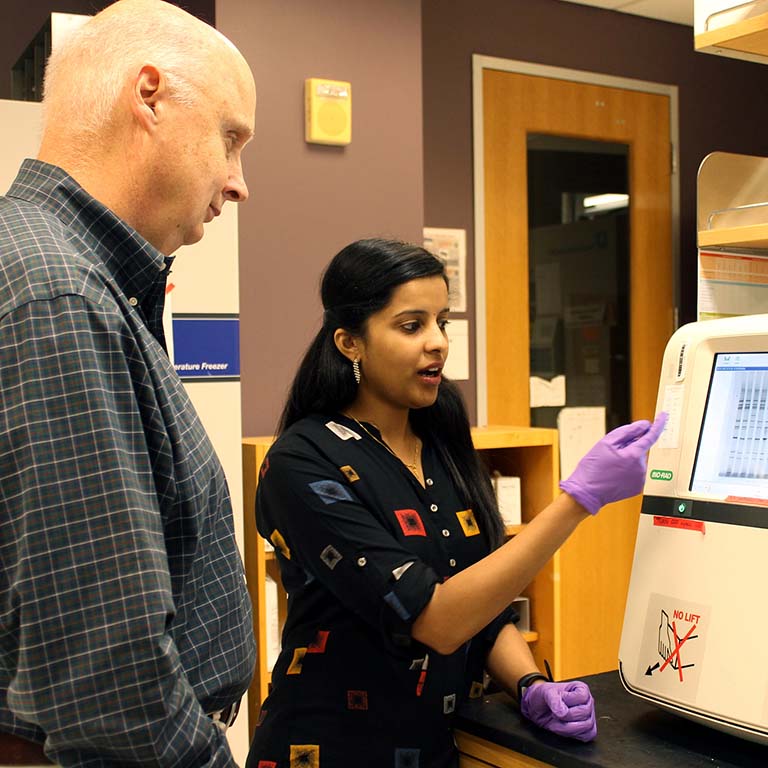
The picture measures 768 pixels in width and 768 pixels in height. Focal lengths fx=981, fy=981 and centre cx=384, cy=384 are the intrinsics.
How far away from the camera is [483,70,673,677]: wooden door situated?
3.67m

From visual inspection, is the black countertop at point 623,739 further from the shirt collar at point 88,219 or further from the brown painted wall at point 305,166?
the brown painted wall at point 305,166

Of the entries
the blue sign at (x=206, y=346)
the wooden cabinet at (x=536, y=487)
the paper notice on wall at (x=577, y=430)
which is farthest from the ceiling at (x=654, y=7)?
the blue sign at (x=206, y=346)

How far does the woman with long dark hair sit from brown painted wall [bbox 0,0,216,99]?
6.24ft

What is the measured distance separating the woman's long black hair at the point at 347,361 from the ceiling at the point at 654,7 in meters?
2.64

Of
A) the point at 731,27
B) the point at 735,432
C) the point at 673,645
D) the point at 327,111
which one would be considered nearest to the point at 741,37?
the point at 731,27

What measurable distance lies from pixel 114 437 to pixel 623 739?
0.76 metres

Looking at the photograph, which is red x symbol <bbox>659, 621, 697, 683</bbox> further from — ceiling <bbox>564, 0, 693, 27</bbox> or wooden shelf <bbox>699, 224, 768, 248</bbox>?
ceiling <bbox>564, 0, 693, 27</bbox>

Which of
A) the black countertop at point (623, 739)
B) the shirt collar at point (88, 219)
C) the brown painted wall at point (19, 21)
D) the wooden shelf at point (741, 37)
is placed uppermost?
the brown painted wall at point (19, 21)

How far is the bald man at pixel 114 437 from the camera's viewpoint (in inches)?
31.3

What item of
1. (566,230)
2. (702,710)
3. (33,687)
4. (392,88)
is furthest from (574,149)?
(33,687)

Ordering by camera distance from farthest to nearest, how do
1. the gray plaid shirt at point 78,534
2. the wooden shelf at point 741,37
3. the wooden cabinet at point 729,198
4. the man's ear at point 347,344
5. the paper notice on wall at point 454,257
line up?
the paper notice on wall at point 454,257 < the wooden cabinet at point 729,198 < the man's ear at point 347,344 < the wooden shelf at point 741,37 < the gray plaid shirt at point 78,534

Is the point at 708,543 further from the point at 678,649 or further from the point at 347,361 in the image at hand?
the point at 347,361

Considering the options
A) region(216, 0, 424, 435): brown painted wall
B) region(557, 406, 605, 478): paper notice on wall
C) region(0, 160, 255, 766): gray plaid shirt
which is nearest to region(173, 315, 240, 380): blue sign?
region(216, 0, 424, 435): brown painted wall

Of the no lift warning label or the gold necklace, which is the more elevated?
the gold necklace
